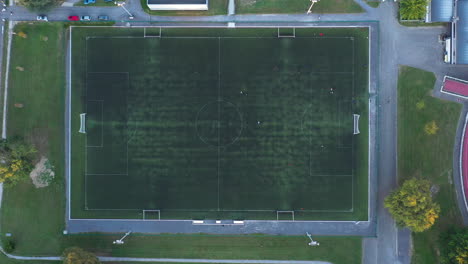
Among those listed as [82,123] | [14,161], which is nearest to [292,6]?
[82,123]

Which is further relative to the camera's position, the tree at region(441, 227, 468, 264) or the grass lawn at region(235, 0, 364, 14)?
the grass lawn at region(235, 0, 364, 14)

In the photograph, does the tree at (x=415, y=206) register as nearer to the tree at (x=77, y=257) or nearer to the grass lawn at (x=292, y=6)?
the grass lawn at (x=292, y=6)

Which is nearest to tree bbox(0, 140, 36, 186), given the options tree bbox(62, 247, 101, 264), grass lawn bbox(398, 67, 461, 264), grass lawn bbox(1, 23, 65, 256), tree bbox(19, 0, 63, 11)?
grass lawn bbox(1, 23, 65, 256)

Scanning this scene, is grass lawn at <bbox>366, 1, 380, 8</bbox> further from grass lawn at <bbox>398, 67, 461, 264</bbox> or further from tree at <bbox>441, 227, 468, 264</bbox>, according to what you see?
tree at <bbox>441, 227, 468, 264</bbox>

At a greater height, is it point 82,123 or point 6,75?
point 6,75

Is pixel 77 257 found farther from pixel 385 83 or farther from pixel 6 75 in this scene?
pixel 385 83

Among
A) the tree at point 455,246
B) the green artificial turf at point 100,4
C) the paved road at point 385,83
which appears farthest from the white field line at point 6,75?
the tree at point 455,246
